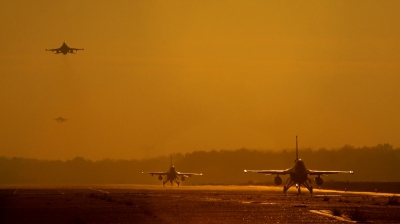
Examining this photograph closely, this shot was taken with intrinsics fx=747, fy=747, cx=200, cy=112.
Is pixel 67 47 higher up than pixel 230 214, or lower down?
higher up

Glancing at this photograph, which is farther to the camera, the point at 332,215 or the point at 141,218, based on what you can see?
the point at 332,215

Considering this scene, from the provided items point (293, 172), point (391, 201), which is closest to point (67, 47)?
point (293, 172)

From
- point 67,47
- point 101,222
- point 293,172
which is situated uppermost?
point 67,47

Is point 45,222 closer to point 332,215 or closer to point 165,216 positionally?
point 165,216

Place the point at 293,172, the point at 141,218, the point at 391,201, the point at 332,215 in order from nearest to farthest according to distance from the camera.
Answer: the point at 141,218
the point at 332,215
the point at 391,201
the point at 293,172

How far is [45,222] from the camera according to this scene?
115 ft

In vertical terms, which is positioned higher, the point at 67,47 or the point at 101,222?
the point at 67,47

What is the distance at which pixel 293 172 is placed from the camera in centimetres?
8638

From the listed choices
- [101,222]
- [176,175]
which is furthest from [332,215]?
[176,175]

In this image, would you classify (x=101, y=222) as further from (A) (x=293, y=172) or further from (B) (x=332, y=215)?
(A) (x=293, y=172)

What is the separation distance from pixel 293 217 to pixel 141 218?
25.5 ft

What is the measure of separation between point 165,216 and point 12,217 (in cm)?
821

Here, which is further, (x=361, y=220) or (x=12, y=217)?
(x=12, y=217)

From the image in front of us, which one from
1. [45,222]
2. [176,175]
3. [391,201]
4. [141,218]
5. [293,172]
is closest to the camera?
[45,222]
